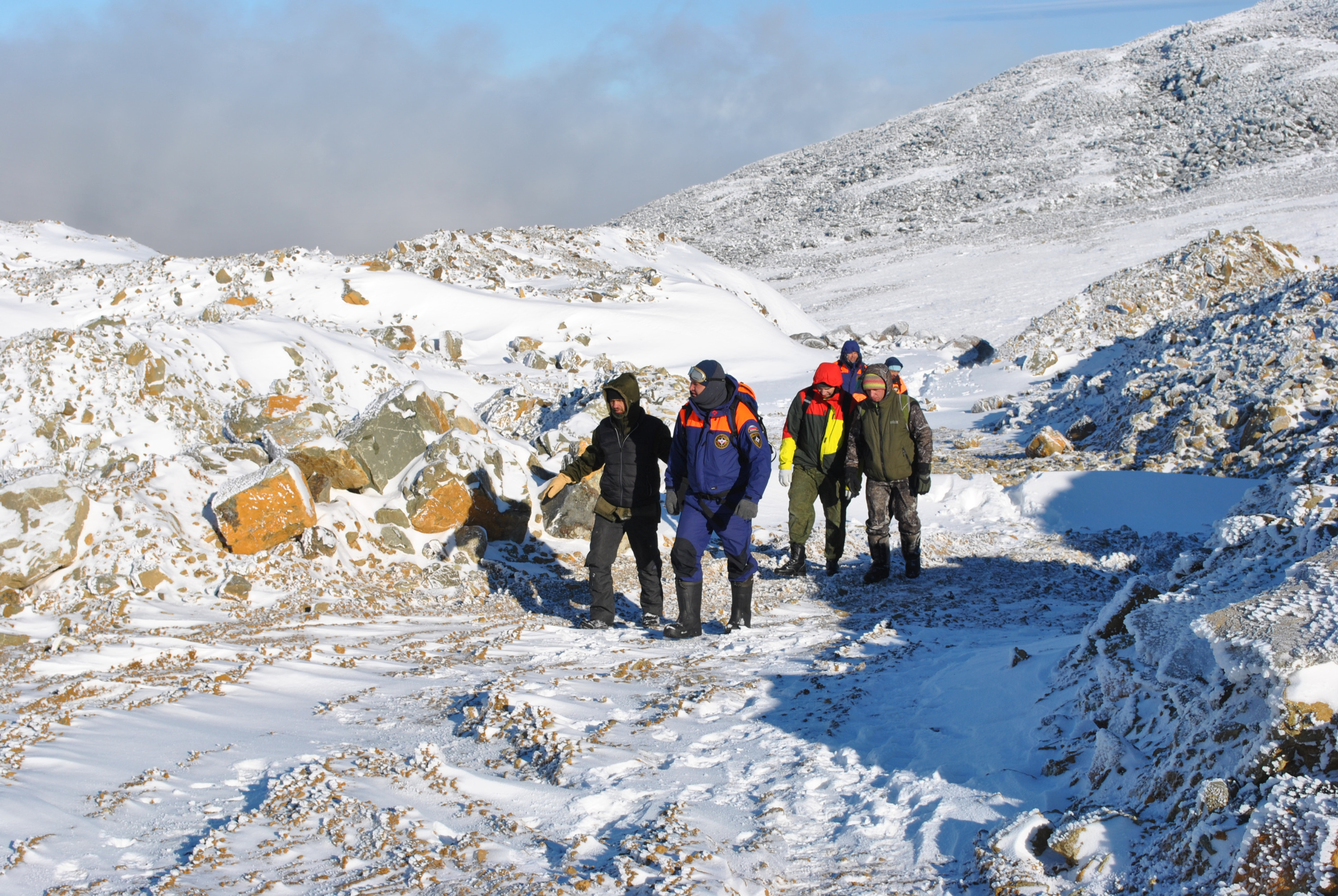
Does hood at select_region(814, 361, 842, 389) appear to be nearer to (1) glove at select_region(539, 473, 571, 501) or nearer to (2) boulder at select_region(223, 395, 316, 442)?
(1) glove at select_region(539, 473, 571, 501)

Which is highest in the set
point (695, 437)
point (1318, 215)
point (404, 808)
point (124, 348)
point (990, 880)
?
point (1318, 215)

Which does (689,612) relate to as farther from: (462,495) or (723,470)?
(462,495)

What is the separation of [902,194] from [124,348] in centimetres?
4421

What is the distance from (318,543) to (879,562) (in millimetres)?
4174

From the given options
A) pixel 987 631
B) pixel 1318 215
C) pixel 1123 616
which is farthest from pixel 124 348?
pixel 1318 215

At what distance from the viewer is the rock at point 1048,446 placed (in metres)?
10.8

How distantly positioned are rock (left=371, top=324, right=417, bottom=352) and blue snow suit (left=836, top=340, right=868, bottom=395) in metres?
10.1

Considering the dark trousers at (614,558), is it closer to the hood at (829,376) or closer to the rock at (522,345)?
the hood at (829,376)

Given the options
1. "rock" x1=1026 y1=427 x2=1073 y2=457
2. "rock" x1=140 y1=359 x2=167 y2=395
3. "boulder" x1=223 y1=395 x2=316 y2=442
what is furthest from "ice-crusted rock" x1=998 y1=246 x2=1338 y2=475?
"rock" x1=140 y1=359 x2=167 y2=395

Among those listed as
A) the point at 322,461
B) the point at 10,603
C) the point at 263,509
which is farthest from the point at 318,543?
the point at 10,603

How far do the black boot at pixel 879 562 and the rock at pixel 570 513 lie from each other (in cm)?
237

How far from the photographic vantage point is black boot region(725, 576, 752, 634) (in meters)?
5.52

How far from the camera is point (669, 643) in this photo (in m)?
5.23

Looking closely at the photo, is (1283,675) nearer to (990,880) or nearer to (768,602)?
(990,880)
